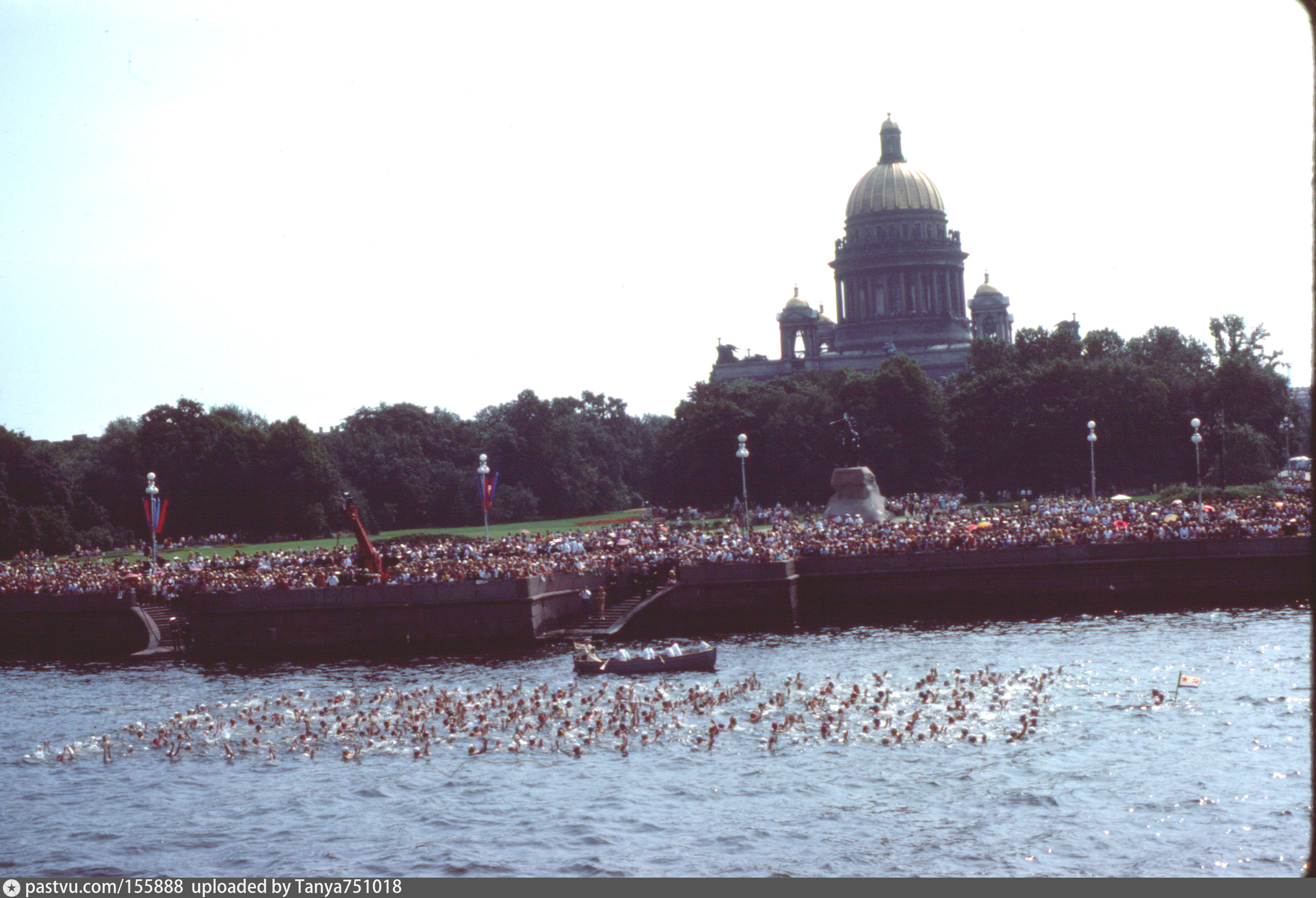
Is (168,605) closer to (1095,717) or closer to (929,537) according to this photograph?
Result: (929,537)

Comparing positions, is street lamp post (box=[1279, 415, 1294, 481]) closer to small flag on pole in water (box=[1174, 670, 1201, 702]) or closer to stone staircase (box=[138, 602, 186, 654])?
small flag on pole in water (box=[1174, 670, 1201, 702])

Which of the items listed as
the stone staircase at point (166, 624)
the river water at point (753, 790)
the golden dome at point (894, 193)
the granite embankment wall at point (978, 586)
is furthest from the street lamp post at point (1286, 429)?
the stone staircase at point (166, 624)

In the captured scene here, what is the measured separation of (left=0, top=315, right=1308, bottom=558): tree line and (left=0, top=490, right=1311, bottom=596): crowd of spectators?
27.9 m

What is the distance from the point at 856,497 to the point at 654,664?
1106 inches

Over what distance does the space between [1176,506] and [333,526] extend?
60.2m

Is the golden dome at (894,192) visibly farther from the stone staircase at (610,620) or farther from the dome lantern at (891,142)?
the stone staircase at (610,620)

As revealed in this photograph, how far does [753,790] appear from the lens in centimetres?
2973

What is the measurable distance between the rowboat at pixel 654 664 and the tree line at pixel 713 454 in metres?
50.7

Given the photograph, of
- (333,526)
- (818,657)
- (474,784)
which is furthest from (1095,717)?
(333,526)

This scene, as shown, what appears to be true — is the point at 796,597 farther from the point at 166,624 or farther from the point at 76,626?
the point at 76,626

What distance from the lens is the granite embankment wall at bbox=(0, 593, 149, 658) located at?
5256cm

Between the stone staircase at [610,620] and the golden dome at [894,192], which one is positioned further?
the golden dome at [894,192]

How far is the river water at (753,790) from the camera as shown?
25406 mm

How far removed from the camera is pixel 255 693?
138 feet
